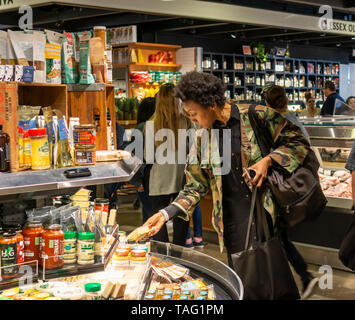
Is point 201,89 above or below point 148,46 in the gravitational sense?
below

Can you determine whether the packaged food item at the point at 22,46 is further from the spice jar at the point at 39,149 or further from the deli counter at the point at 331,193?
the deli counter at the point at 331,193

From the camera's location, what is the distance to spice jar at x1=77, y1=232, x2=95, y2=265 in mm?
2318

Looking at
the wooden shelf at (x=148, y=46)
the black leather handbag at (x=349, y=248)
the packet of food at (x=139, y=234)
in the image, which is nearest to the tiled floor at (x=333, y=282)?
the black leather handbag at (x=349, y=248)

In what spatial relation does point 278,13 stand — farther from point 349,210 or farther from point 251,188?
point 251,188

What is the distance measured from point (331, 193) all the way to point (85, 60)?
3286mm

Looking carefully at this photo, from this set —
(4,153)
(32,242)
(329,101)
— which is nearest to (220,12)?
(329,101)

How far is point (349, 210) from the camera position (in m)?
5.19

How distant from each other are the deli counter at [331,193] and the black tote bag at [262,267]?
2545 mm

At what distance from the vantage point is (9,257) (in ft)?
7.07

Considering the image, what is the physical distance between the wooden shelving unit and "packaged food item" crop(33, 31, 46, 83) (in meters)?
11.7

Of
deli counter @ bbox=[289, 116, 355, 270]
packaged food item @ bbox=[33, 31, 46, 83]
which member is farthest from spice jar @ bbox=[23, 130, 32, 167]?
deli counter @ bbox=[289, 116, 355, 270]

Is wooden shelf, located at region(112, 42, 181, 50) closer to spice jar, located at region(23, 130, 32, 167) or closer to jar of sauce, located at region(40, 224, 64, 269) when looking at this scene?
spice jar, located at region(23, 130, 32, 167)

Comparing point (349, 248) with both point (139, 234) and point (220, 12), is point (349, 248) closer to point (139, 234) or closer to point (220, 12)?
point (139, 234)
